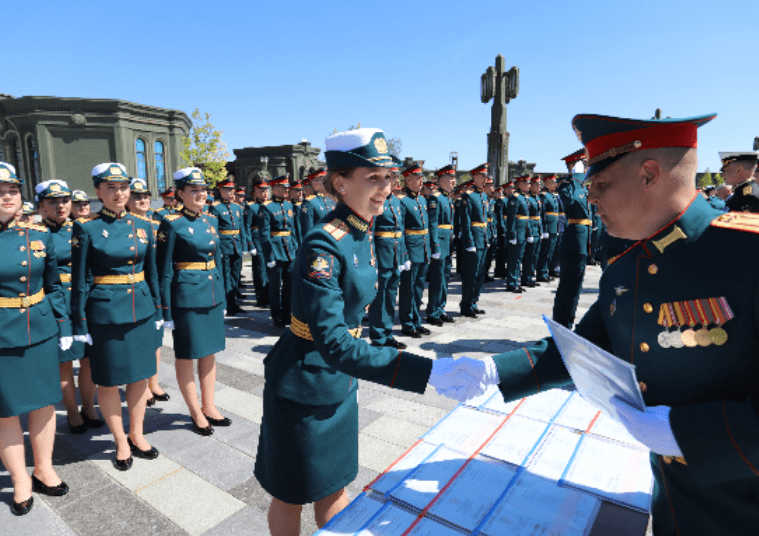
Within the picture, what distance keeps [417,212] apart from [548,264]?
6162 mm

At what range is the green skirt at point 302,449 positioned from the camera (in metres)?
1.96

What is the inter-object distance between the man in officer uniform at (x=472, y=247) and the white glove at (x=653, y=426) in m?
6.62

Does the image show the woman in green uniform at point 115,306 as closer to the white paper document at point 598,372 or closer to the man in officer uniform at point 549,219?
the white paper document at point 598,372

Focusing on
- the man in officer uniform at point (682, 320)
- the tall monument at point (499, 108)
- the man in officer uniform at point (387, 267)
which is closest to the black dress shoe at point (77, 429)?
the man in officer uniform at point (387, 267)

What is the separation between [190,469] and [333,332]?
2.41 m

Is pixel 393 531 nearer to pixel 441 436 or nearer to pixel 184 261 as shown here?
pixel 441 436

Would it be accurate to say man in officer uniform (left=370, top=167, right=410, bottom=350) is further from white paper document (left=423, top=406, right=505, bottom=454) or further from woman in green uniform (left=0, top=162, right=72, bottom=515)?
woman in green uniform (left=0, top=162, right=72, bottom=515)

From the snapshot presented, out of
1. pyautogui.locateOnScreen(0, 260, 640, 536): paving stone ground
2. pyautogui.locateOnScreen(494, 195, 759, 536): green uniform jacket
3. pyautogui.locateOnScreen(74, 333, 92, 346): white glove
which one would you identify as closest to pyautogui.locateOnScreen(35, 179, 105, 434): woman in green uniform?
pyautogui.locateOnScreen(0, 260, 640, 536): paving stone ground

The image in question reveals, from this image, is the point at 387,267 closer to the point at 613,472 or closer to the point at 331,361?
the point at 613,472

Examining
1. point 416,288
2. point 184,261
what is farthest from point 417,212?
point 184,261

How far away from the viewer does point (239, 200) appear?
47.0ft

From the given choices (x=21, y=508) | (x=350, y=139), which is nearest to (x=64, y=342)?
(x=21, y=508)

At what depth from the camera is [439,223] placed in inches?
304

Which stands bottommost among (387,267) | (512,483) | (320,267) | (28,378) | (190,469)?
(190,469)
